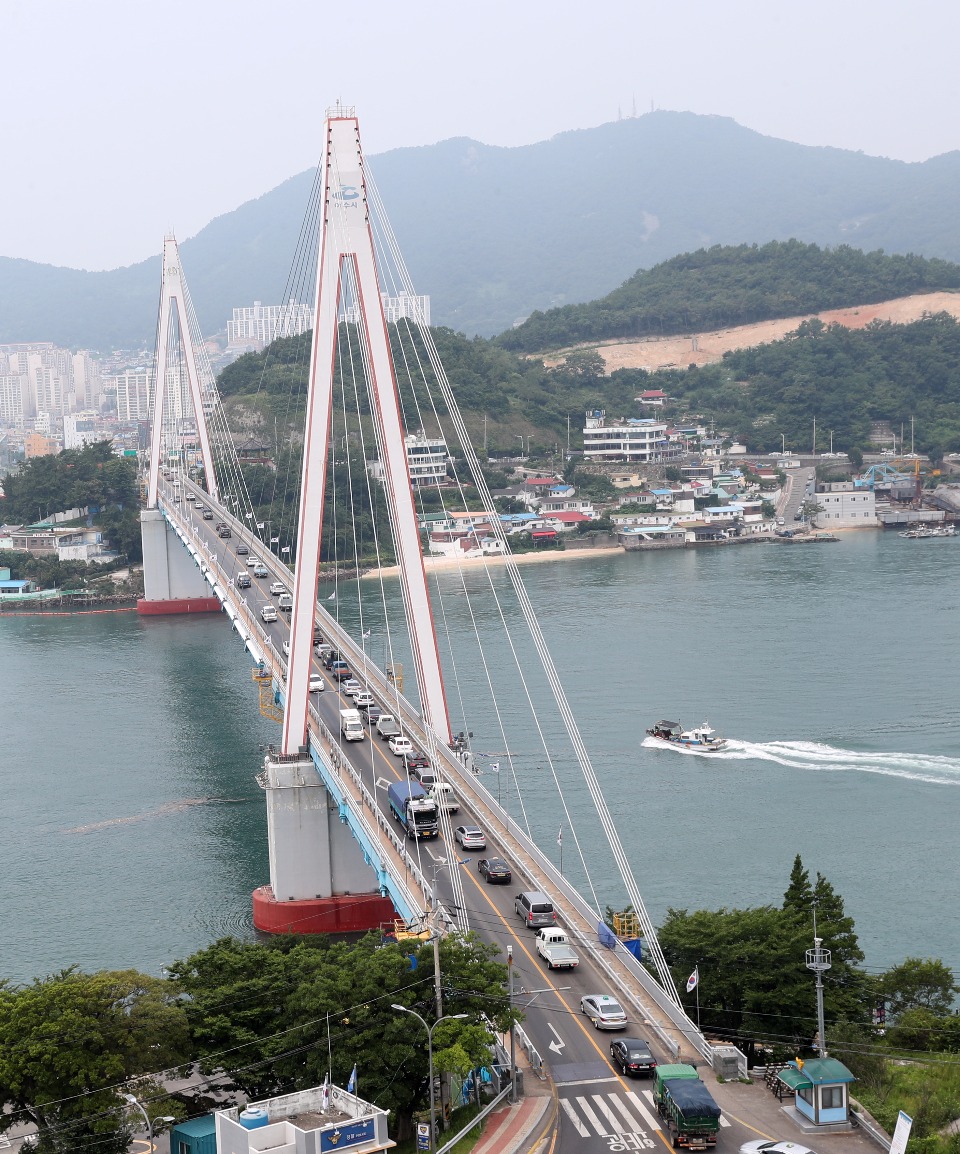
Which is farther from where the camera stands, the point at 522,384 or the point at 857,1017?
the point at 522,384

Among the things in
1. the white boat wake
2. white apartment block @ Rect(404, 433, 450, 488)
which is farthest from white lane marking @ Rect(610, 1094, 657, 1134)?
white apartment block @ Rect(404, 433, 450, 488)

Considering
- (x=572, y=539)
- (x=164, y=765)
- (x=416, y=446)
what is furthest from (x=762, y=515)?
(x=164, y=765)

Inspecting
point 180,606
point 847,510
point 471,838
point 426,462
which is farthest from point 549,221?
point 471,838

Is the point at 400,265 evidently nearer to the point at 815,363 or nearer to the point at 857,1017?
the point at 857,1017

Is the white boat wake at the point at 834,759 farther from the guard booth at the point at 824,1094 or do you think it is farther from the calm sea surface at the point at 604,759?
the guard booth at the point at 824,1094

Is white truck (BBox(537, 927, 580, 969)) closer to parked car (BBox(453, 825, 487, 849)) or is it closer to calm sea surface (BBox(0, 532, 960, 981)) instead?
parked car (BBox(453, 825, 487, 849))

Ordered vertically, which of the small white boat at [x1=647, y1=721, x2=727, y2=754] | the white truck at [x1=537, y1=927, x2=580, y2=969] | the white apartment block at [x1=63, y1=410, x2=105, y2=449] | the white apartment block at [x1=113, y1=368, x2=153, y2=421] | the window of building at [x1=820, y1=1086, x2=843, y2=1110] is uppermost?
the white apartment block at [x1=113, y1=368, x2=153, y2=421]

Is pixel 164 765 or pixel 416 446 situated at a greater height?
pixel 416 446

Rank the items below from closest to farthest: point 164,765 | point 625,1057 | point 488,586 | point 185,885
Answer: point 625,1057 → point 185,885 → point 164,765 → point 488,586
